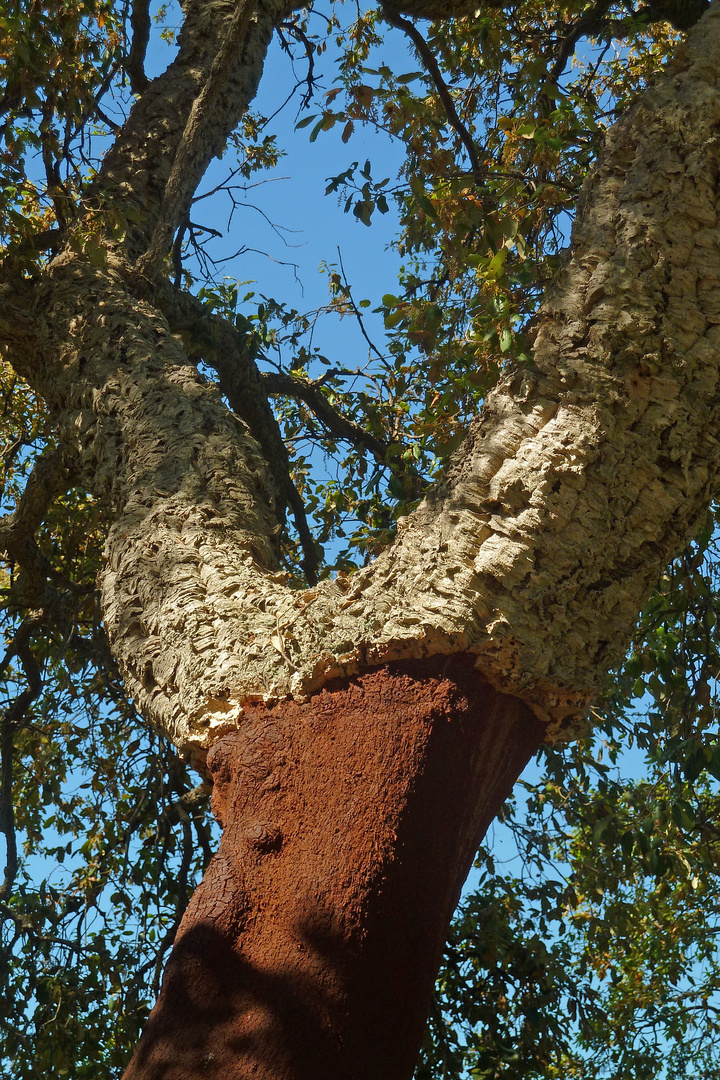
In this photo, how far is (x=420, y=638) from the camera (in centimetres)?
190

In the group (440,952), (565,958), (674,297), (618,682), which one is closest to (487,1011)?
(565,958)

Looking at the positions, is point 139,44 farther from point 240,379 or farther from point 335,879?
point 335,879

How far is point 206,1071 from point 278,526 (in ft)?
5.00

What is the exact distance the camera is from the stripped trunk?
1634 millimetres

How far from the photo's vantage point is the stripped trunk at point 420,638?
163 cm

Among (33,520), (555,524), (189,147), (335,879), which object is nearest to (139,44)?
(189,147)

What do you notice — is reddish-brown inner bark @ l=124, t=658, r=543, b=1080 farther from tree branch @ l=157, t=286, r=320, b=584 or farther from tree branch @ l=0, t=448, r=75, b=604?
tree branch @ l=157, t=286, r=320, b=584

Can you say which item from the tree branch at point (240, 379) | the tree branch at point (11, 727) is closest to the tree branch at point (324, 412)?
the tree branch at point (240, 379)

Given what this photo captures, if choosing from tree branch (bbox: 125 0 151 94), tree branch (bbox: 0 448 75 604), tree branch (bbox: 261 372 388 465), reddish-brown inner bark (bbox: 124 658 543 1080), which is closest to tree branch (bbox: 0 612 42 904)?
tree branch (bbox: 0 448 75 604)

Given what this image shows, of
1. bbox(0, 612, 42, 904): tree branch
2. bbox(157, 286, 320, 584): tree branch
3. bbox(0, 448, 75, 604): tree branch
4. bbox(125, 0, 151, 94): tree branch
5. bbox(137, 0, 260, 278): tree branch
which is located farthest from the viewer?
bbox(125, 0, 151, 94): tree branch

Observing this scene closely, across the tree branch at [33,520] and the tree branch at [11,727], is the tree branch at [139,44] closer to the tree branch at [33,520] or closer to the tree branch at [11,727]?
the tree branch at [33,520]

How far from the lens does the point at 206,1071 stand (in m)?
1.53

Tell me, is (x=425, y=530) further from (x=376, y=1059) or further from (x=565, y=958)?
(x=565, y=958)

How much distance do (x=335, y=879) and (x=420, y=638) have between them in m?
0.52
